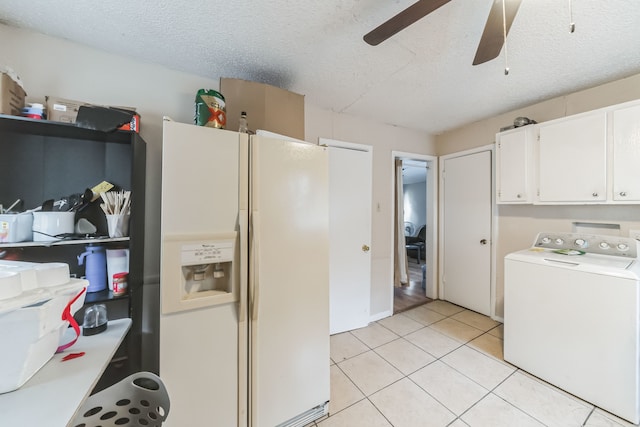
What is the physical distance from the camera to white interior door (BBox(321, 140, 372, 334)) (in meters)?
2.43

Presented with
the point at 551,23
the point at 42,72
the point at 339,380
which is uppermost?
the point at 551,23

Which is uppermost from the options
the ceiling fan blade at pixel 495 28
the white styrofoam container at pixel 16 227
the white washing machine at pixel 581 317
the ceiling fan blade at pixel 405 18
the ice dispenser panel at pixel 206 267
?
the ceiling fan blade at pixel 495 28

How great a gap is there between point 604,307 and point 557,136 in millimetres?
1499

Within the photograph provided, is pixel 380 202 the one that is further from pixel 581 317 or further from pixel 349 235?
pixel 581 317

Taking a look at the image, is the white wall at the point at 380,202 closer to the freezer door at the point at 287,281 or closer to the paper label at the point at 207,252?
the freezer door at the point at 287,281

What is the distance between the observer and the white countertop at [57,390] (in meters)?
0.68

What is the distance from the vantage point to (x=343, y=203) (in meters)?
2.48

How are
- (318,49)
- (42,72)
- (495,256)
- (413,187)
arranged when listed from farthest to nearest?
(413,187) < (495,256) < (318,49) < (42,72)

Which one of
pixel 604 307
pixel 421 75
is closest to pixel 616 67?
pixel 421 75

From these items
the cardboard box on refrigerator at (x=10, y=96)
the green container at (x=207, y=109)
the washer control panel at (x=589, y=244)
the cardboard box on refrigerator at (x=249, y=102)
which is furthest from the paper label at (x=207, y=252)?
the washer control panel at (x=589, y=244)

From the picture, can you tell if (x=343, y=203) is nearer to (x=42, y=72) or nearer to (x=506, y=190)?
(x=506, y=190)

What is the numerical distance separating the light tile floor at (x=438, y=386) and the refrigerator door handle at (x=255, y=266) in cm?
94

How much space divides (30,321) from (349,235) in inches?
87.2

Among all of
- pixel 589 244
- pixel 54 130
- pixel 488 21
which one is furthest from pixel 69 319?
pixel 589 244
